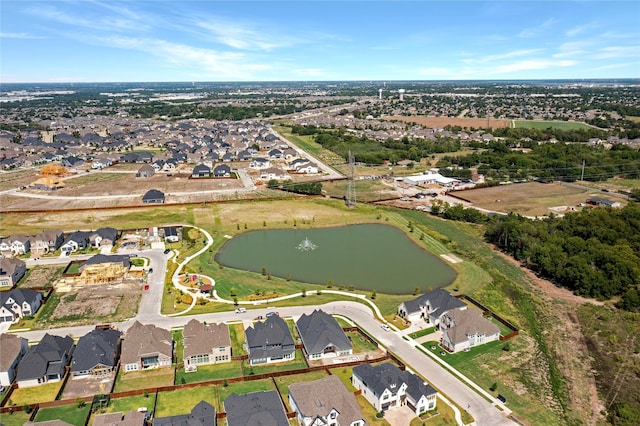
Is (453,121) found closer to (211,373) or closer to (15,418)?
(211,373)

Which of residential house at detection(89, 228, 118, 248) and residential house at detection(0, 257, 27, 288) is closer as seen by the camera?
residential house at detection(0, 257, 27, 288)

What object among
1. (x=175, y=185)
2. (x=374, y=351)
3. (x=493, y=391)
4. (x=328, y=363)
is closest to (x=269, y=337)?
(x=328, y=363)

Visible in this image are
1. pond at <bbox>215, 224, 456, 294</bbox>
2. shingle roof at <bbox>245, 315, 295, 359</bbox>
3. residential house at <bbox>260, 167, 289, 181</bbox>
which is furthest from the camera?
residential house at <bbox>260, 167, 289, 181</bbox>

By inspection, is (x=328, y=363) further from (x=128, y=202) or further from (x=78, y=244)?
(x=128, y=202)

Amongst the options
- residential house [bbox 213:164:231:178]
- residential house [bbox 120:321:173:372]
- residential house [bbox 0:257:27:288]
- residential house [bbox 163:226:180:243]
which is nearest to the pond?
residential house [bbox 163:226:180:243]

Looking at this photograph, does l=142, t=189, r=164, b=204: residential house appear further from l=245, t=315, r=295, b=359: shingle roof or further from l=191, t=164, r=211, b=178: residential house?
l=245, t=315, r=295, b=359: shingle roof

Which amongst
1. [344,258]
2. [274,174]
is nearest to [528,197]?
[344,258]
